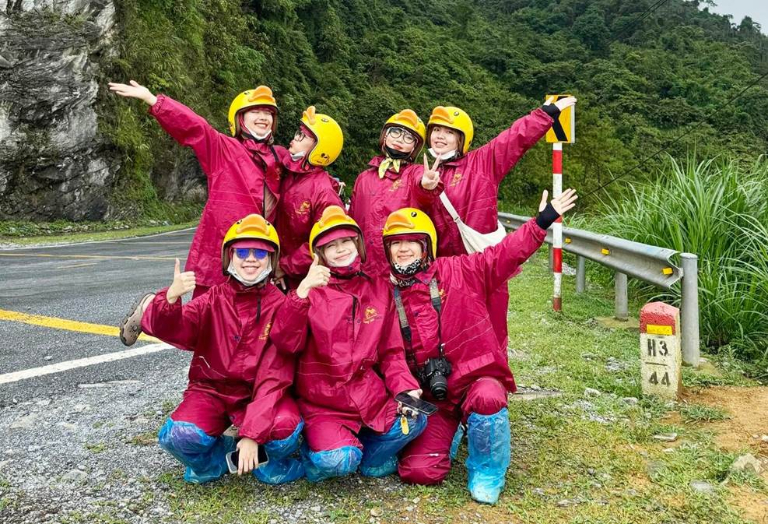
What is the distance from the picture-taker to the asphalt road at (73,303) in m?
4.36

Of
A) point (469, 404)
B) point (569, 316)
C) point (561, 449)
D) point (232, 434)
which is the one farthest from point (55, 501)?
point (569, 316)

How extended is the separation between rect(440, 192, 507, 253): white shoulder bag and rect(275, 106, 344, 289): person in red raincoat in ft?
2.22

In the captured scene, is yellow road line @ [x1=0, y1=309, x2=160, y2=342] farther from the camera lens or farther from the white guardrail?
the white guardrail

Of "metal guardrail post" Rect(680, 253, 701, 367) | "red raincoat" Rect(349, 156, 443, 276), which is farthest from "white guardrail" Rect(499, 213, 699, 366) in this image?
"red raincoat" Rect(349, 156, 443, 276)

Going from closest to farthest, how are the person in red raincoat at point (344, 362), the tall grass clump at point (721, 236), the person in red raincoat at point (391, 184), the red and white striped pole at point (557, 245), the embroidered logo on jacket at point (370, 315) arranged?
the person in red raincoat at point (344, 362), the embroidered logo on jacket at point (370, 315), the person in red raincoat at point (391, 184), the tall grass clump at point (721, 236), the red and white striped pole at point (557, 245)

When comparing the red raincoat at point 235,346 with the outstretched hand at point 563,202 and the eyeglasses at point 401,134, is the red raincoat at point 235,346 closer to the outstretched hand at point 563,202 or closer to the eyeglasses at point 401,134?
the eyeglasses at point 401,134

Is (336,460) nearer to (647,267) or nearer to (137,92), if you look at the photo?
(137,92)

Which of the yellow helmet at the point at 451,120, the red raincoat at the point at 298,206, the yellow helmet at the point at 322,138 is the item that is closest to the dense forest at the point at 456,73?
the yellow helmet at the point at 451,120

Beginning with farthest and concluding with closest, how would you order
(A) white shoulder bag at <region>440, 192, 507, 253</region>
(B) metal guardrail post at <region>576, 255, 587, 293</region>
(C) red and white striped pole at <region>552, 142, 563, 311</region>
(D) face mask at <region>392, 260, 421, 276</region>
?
(B) metal guardrail post at <region>576, 255, 587, 293</region> → (C) red and white striped pole at <region>552, 142, 563, 311</region> → (A) white shoulder bag at <region>440, 192, 507, 253</region> → (D) face mask at <region>392, 260, 421, 276</region>

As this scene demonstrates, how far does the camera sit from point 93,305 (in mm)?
6770

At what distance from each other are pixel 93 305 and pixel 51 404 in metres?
3.27

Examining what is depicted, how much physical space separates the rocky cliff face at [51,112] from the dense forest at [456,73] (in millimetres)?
1044

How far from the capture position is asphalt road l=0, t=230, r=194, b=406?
4359 mm

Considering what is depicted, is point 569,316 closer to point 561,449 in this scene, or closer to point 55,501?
point 561,449
